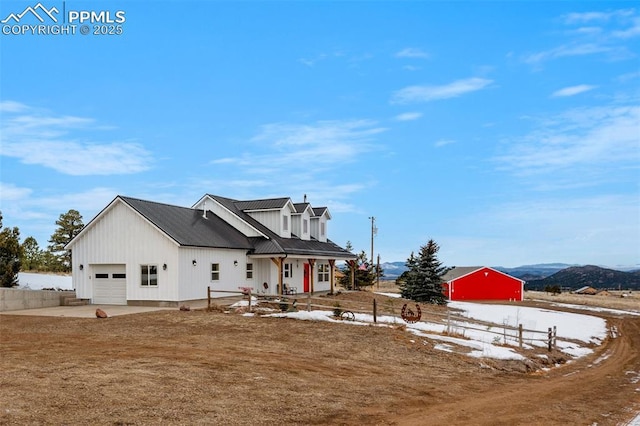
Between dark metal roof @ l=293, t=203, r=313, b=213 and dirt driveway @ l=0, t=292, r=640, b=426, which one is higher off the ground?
dark metal roof @ l=293, t=203, r=313, b=213

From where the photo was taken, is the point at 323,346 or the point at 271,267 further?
the point at 271,267

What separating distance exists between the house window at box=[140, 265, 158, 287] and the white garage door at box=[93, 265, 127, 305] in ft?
4.54

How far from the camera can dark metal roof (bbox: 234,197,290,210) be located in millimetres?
41906

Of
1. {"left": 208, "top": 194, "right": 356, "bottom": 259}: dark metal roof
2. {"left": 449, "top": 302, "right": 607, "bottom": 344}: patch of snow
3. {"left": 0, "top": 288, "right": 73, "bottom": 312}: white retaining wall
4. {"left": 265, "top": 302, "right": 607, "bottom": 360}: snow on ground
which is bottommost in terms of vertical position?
{"left": 449, "top": 302, "right": 607, "bottom": 344}: patch of snow

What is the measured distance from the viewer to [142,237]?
3238 centimetres

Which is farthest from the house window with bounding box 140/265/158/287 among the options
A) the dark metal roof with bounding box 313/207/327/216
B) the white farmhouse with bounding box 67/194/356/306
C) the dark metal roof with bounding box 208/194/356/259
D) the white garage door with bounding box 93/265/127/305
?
the dark metal roof with bounding box 313/207/327/216

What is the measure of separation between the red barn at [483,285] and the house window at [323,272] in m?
20.3

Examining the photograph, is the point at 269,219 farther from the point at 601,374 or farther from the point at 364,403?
the point at 364,403

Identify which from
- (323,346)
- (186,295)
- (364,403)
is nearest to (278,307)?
(186,295)

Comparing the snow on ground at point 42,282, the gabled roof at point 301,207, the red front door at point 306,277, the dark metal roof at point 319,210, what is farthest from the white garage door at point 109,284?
the dark metal roof at point 319,210

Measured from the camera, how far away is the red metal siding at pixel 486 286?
6297 cm

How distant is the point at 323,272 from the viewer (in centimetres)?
4631

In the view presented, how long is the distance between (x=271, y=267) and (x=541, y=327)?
1767 cm

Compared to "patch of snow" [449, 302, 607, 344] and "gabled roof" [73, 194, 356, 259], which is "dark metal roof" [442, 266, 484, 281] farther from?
"gabled roof" [73, 194, 356, 259]
